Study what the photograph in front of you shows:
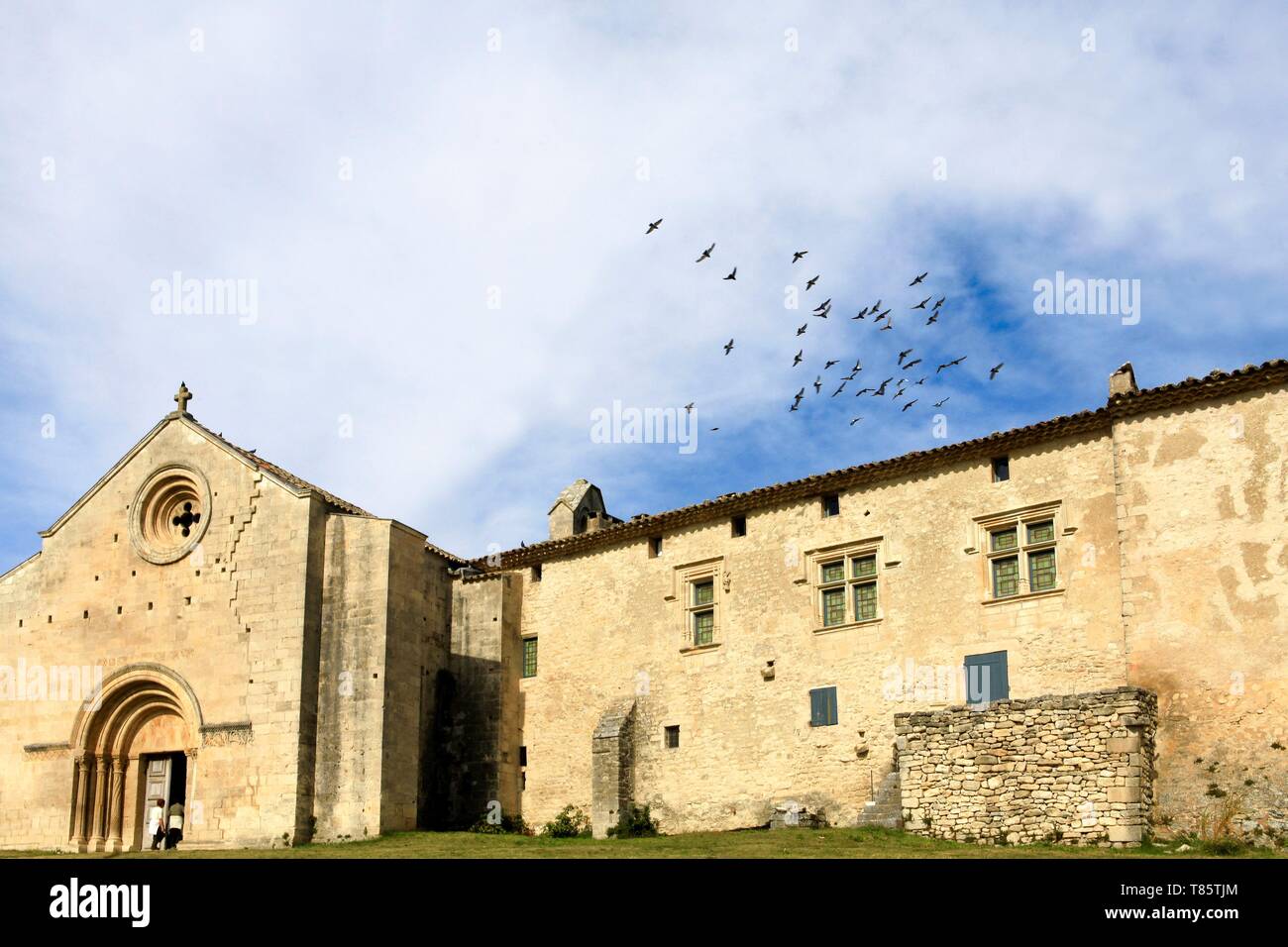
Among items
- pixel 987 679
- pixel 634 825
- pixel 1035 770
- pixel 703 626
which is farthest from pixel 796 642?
pixel 1035 770

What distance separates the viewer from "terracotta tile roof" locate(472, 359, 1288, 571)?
24.1 meters

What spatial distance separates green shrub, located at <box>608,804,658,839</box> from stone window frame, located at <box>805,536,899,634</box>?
5670mm

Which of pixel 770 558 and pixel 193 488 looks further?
pixel 193 488

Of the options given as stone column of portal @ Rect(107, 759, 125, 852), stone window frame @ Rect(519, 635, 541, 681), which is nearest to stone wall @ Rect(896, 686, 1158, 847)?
stone window frame @ Rect(519, 635, 541, 681)

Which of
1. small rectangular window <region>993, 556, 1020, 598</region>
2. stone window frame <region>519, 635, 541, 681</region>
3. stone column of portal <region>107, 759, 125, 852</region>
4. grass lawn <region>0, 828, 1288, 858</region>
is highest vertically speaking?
small rectangular window <region>993, 556, 1020, 598</region>

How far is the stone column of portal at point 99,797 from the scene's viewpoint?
32322mm

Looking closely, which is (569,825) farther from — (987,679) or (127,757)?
(127,757)

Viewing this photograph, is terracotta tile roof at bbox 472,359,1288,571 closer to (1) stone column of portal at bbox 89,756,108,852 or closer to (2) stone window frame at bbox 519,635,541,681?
(2) stone window frame at bbox 519,635,541,681

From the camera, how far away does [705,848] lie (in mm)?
23172

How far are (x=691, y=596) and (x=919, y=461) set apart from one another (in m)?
6.39
